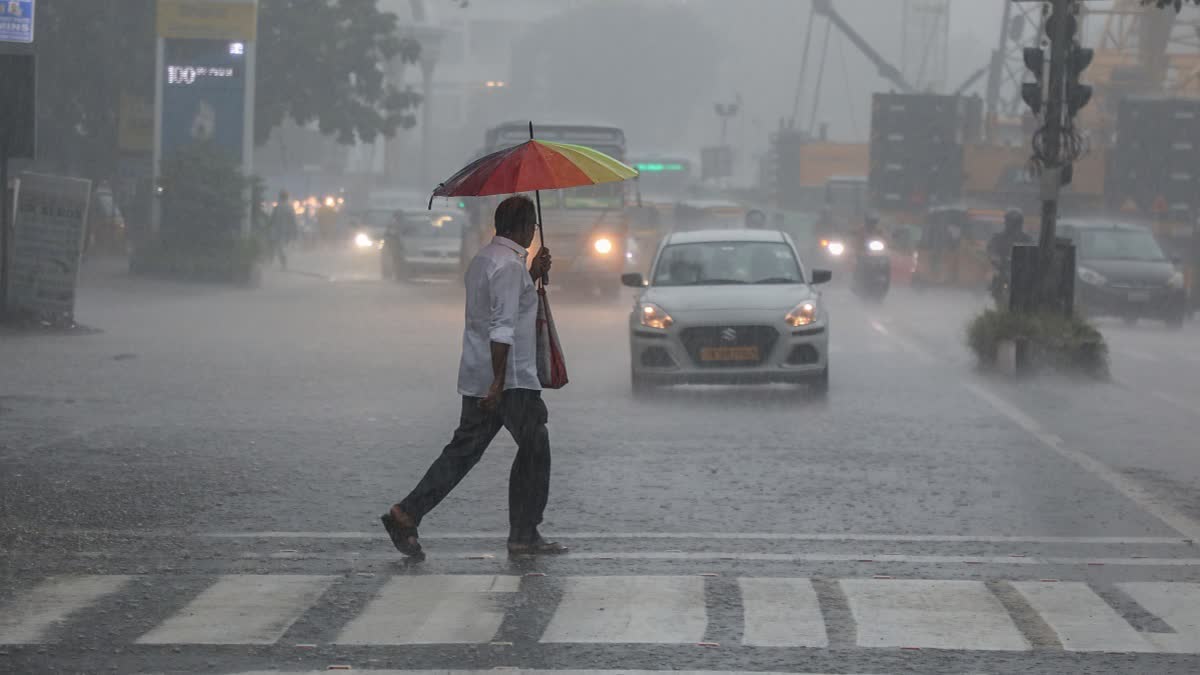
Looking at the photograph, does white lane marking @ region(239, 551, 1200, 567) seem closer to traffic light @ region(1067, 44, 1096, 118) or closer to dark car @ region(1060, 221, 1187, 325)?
traffic light @ region(1067, 44, 1096, 118)

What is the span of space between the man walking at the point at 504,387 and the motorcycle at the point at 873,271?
26.6 metres

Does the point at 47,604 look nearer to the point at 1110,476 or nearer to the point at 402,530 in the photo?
the point at 402,530

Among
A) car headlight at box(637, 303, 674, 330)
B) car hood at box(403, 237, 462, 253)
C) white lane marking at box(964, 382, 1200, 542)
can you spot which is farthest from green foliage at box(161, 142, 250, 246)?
white lane marking at box(964, 382, 1200, 542)

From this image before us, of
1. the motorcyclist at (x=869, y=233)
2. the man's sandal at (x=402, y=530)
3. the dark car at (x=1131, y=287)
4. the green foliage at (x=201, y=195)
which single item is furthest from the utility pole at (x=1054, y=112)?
the green foliage at (x=201, y=195)

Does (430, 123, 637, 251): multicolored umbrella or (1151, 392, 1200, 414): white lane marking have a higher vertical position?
(430, 123, 637, 251): multicolored umbrella

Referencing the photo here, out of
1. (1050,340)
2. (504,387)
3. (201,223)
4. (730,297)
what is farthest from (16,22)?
(201,223)

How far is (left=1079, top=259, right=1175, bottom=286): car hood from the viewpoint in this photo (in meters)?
30.6

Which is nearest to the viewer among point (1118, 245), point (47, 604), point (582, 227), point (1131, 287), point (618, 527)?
point (47, 604)

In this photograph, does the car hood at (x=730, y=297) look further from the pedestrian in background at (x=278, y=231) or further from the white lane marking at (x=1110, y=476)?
the pedestrian in background at (x=278, y=231)

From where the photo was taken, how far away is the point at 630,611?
7.35 m

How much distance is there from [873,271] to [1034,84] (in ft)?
48.6

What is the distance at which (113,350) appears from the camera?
2120 centimetres

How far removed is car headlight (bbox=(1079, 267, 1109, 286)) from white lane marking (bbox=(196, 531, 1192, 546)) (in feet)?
73.0

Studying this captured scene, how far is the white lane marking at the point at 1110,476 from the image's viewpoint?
9703mm
